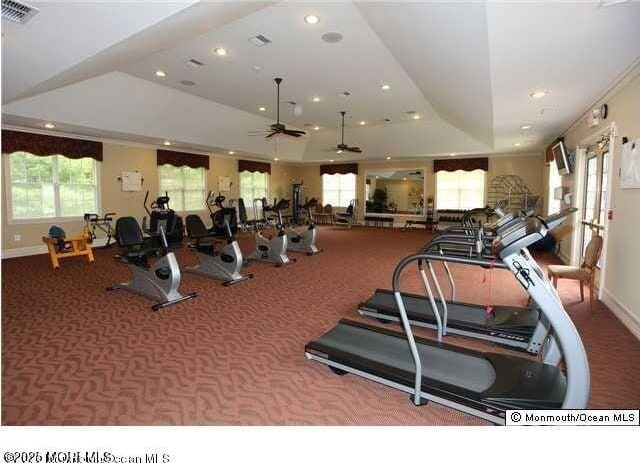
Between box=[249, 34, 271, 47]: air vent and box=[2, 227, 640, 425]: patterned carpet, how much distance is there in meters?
3.44

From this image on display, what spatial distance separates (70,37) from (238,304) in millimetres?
3303

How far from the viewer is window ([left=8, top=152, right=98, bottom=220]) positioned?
24.4 feet

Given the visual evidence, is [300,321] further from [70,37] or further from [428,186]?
[428,186]

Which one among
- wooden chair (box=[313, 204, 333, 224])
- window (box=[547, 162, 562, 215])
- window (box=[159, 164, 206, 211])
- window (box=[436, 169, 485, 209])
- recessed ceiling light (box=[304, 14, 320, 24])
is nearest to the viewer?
recessed ceiling light (box=[304, 14, 320, 24])

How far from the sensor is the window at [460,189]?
12531mm

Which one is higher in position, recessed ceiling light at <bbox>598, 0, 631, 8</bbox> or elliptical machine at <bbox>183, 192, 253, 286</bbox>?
recessed ceiling light at <bbox>598, 0, 631, 8</bbox>

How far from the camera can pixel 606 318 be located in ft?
13.2

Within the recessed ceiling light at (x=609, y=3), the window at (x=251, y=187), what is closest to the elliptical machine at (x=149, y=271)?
the recessed ceiling light at (x=609, y=3)

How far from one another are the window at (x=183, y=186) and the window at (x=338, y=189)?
5.48m

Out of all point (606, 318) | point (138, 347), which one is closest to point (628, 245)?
point (606, 318)

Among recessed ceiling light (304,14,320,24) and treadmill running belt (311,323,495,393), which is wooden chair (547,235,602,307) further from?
recessed ceiling light (304,14,320,24)

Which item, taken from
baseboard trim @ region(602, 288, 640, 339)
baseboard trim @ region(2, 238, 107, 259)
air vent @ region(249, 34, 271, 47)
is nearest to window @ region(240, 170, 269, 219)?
baseboard trim @ region(2, 238, 107, 259)

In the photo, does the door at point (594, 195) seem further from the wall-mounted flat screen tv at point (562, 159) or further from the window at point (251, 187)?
the window at point (251, 187)

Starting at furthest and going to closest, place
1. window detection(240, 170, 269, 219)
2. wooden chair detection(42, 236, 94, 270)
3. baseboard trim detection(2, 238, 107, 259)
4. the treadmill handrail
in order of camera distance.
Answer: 1. window detection(240, 170, 269, 219)
2. baseboard trim detection(2, 238, 107, 259)
3. wooden chair detection(42, 236, 94, 270)
4. the treadmill handrail
